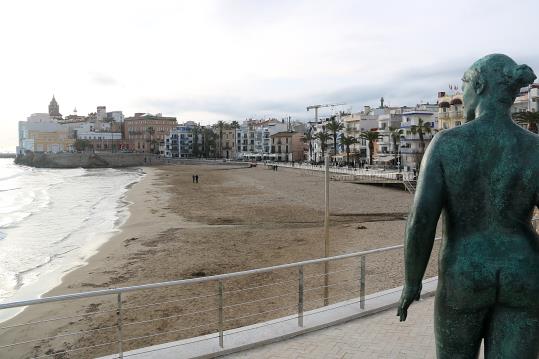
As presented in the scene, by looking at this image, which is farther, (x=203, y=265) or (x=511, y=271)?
(x=203, y=265)

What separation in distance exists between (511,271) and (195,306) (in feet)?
29.9

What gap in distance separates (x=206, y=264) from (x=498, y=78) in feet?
42.7

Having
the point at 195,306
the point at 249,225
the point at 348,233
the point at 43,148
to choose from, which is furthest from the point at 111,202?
the point at 43,148

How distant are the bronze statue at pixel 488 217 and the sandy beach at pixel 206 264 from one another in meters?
3.34

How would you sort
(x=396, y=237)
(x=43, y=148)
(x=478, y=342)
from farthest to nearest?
(x=43, y=148)
(x=396, y=237)
(x=478, y=342)

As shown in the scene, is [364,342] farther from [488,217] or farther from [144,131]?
[144,131]

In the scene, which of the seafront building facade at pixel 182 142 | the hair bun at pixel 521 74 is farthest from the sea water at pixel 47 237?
the seafront building facade at pixel 182 142

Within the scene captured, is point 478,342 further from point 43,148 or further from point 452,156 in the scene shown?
point 43,148

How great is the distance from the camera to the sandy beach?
30.0 feet

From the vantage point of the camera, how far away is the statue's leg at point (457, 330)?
2178 millimetres

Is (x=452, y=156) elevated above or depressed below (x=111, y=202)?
above

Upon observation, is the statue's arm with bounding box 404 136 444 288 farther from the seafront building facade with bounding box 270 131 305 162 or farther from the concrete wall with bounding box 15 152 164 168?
the concrete wall with bounding box 15 152 164 168

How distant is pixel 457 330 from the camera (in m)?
2.21

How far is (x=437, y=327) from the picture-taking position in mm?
2275
